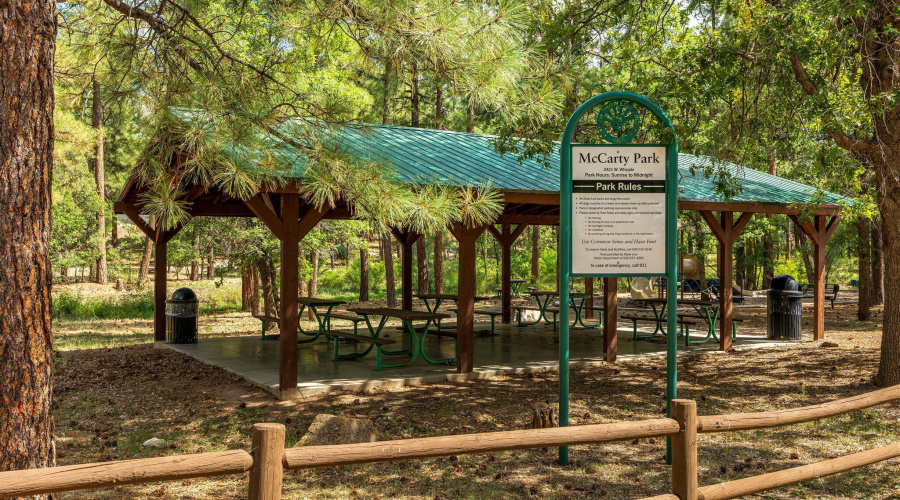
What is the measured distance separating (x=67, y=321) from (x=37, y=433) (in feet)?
51.5

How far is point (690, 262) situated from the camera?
23969 millimetres

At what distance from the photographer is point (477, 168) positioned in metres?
9.75

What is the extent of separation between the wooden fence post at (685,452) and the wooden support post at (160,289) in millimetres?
9993

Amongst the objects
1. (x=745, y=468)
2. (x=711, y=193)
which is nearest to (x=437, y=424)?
(x=745, y=468)

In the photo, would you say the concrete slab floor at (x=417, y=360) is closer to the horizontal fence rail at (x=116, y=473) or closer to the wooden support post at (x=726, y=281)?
the wooden support post at (x=726, y=281)

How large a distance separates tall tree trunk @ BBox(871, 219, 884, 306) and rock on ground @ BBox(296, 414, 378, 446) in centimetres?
1564

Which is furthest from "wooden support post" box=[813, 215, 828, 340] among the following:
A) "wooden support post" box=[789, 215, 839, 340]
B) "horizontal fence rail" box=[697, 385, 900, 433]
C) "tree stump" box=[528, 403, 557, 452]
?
"horizontal fence rail" box=[697, 385, 900, 433]

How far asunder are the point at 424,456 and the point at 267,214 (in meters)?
5.10

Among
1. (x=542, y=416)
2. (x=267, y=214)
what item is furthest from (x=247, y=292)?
(x=542, y=416)

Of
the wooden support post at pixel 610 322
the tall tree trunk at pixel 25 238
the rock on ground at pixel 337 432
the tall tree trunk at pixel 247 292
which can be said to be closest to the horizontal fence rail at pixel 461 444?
the tall tree trunk at pixel 25 238

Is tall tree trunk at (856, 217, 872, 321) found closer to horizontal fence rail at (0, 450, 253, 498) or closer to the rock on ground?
the rock on ground

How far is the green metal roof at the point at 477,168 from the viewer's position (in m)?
8.84

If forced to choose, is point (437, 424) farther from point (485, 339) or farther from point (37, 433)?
point (485, 339)

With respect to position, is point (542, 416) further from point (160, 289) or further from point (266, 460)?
point (160, 289)
